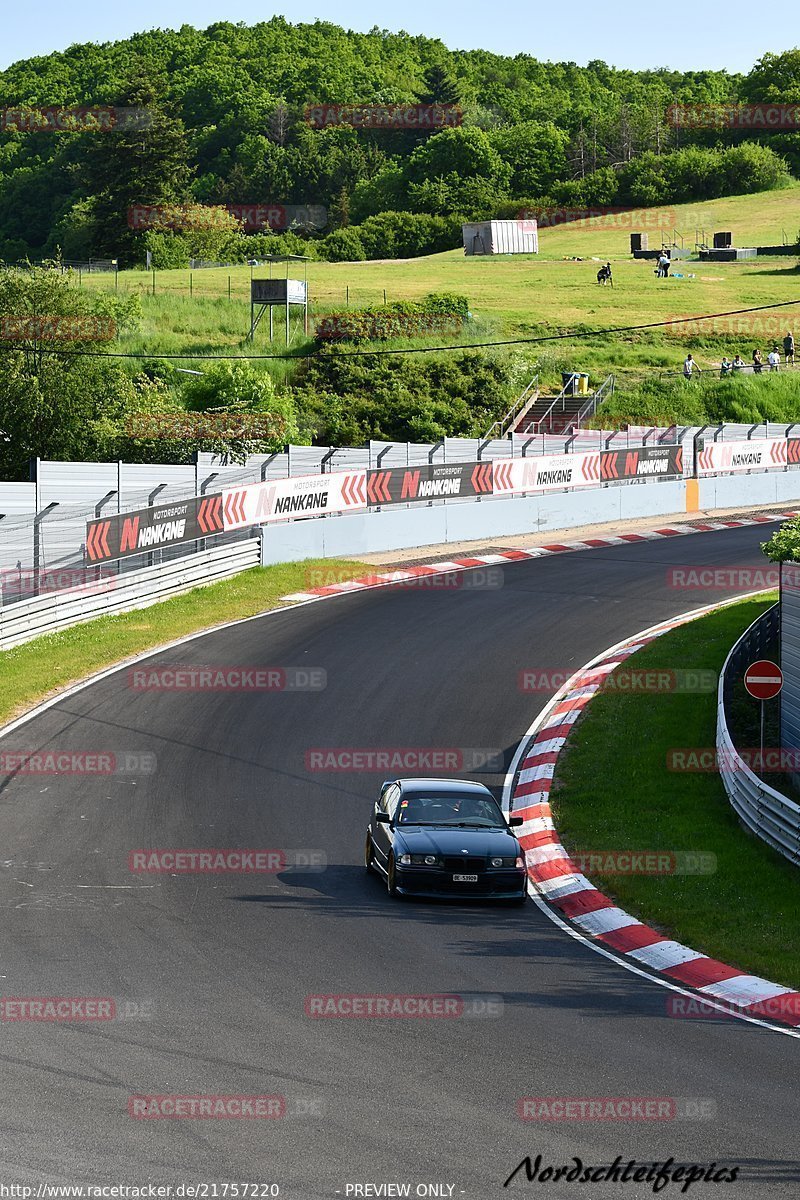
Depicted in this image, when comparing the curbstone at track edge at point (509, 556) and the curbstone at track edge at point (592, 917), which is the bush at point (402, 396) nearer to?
the curbstone at track edge at point (509, 556)

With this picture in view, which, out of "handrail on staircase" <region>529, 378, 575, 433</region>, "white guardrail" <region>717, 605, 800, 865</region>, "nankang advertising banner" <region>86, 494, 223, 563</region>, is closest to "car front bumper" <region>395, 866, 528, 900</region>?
"white guardrail" <region>717, 605, 800, 865</region>

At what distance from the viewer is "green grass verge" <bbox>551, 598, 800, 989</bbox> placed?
14461 millimetres

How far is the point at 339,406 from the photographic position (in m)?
64.5

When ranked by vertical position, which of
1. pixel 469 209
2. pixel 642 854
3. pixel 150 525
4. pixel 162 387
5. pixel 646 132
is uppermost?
pixel 646 132

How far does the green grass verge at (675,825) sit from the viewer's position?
569 inches

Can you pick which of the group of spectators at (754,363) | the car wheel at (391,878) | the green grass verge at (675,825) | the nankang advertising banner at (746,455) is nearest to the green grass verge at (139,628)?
the green grass verge at (675,825)

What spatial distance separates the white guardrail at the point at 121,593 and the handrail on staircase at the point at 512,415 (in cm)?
2826

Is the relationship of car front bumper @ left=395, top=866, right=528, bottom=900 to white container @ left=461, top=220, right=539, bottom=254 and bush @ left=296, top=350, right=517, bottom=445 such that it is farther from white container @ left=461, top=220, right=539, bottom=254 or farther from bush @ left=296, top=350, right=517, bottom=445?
white container @ left=461, top=220, right=539, bottom=254

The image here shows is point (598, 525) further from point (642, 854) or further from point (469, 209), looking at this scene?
point (469, 209)

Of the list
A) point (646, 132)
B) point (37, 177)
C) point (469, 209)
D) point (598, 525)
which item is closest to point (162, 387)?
point (598, 525)

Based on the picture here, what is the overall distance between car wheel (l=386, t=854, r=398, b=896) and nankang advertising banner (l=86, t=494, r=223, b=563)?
15451mm

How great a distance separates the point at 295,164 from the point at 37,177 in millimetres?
31181

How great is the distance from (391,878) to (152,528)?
1725 centimetres

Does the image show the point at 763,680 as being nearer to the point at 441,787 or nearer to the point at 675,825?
the point at 675,825
